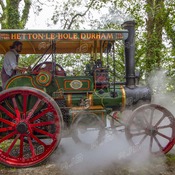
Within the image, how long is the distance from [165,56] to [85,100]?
778 centimetres

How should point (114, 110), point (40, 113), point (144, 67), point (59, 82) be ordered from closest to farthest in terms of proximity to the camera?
point (40, 113)
point (59, 82)
point (114, 110)
point (144, 67)

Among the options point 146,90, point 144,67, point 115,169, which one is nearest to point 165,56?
point 144,67

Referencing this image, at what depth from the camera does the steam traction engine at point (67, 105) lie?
4441mm

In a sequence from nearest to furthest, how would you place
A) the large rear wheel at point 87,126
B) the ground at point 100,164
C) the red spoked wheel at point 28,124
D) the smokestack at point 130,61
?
the ground at point 100,164
the red spoked wheel at point 28,124
the large rear wheel at point 87,126
the smokestack at point 130,61

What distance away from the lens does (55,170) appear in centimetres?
424

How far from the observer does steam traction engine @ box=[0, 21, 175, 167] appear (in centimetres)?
444

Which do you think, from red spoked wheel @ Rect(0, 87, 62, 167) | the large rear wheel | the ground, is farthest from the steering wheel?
the ground

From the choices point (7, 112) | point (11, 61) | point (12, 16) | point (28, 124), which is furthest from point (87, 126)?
point (12, 16)

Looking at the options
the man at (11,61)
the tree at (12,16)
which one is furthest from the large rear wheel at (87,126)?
the tree at (12,16)

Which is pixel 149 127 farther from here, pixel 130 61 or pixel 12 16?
pixel 12 16

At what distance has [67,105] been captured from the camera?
4988mm

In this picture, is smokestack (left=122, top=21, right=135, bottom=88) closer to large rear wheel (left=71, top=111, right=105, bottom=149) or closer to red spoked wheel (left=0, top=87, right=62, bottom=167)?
large rear wheel (left=71, top=111, right=105, bottom=149)

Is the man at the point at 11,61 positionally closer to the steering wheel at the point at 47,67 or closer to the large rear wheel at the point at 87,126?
the steering wheel at the point at 47,67

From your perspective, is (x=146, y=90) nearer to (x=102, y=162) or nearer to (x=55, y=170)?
(x=102, y=162)
